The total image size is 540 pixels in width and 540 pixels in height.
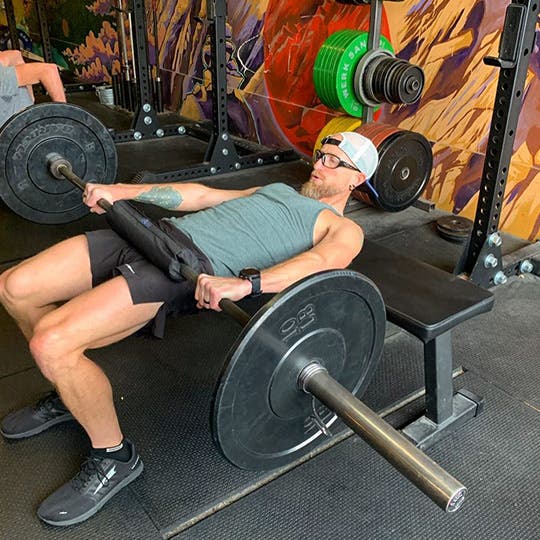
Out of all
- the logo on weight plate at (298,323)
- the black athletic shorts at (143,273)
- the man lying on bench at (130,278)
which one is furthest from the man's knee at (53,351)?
the logo on weight plate at (298,323)

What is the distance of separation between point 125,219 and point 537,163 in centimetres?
212

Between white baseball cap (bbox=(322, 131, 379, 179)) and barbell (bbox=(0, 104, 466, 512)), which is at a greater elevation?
white baseball cap (bbox=(322, 131, 379, 179))

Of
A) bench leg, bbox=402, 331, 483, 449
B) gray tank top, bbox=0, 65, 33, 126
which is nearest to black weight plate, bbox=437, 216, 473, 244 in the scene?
bench leg, bbox=402, 331, 483, 449

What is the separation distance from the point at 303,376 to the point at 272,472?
51 centimetres

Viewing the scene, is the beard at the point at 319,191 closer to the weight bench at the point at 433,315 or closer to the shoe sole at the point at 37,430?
the weight bench at the point at 433,315

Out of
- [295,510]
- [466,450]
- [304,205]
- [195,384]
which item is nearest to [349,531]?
[295,510]

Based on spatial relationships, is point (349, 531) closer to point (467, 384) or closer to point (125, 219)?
point (467, 384)

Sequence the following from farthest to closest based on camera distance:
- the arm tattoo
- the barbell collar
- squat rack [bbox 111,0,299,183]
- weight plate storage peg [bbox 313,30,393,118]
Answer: squat rack [bbox 111,0,299,183] < weight plate storage peg [bbox 313,30,393,118] < the arm tattoo < the barbell collar

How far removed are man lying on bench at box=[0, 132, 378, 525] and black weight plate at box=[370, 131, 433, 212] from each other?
840mm

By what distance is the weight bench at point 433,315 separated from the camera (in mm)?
1495

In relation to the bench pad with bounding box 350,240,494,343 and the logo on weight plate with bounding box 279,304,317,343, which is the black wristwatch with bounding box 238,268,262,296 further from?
the bench pad with bounding box 350,240,494,343

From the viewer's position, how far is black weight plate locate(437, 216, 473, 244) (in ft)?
9.38

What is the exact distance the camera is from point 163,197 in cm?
185

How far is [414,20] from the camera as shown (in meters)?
3.04
